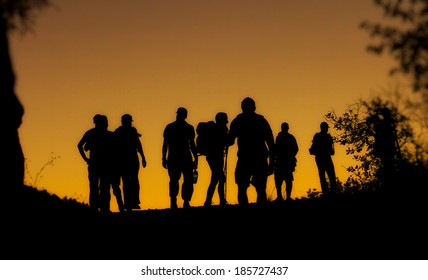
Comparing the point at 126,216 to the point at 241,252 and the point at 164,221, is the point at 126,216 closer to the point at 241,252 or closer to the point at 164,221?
the point at 164,221

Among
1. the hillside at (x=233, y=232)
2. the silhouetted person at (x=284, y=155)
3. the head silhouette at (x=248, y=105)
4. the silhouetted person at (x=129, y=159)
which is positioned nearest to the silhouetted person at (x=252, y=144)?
the head silhouette at (x=248, y=105)

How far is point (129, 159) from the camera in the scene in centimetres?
1811

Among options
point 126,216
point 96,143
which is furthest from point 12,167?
point 96,143

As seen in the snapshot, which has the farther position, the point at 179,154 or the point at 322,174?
the point at 322,174

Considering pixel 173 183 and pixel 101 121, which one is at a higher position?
pixel 101 121

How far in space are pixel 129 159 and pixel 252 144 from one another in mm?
3414

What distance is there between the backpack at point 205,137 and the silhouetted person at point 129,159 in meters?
1.32

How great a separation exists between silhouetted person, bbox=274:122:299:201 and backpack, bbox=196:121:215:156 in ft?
8.78

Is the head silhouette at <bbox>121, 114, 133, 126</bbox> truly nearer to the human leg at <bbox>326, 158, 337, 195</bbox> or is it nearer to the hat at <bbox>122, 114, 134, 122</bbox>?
the hat at <bbox>122, 114, 134, 122</bbox>

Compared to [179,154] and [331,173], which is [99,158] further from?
[331,173]

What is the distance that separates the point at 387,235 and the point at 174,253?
288 centimetres

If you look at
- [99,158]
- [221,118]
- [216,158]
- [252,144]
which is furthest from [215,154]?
[99,158]

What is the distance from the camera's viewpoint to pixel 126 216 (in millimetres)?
16172

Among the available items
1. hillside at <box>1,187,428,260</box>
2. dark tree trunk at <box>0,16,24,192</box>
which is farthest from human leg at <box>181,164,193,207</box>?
dark tree trunk at <box>0,16,24,192</box>
